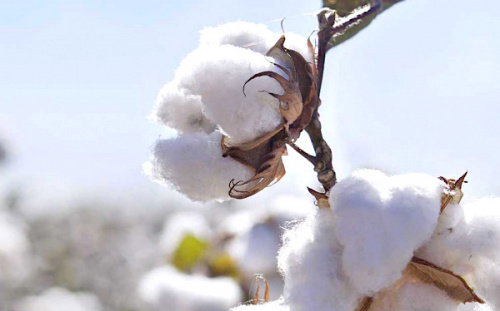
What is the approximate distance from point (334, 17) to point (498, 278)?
43 centimetres

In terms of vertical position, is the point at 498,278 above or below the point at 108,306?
below

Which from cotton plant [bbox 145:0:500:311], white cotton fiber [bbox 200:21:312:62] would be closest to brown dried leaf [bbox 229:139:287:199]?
cotton plant [bbox 145:0:500:311]

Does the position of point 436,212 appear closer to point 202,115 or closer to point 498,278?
point 498,278

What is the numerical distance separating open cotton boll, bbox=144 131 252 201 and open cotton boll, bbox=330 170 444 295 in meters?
0.21

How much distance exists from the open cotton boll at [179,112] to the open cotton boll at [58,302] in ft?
16.7

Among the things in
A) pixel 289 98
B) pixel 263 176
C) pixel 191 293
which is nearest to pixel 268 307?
pixel 263 176

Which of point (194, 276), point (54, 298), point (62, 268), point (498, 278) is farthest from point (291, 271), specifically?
point (62, 268)

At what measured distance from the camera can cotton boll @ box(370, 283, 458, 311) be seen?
0.80 meters

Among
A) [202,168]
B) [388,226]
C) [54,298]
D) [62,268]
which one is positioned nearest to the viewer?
[388,226]

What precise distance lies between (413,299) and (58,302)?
5460 millimetres

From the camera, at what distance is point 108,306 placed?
21.6ft

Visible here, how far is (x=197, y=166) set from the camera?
941mm

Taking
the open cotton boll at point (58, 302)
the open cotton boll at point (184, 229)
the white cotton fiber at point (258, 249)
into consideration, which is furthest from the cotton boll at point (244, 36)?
the open cotton boll at point (58, 302)

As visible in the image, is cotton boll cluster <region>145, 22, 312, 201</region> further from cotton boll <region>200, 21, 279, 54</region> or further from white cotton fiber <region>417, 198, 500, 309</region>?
white cotton fiber <region>417, 198, 500, 309</region>
